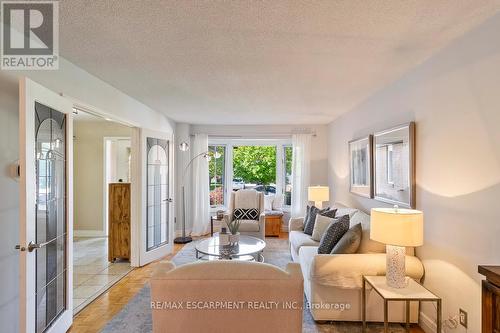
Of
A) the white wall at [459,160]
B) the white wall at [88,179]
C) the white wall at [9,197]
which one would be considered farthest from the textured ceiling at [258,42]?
the white wall at [88,179]

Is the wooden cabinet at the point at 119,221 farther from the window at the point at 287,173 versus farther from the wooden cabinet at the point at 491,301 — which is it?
the wooden cabinet at the point at 491,301

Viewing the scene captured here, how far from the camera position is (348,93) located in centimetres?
363

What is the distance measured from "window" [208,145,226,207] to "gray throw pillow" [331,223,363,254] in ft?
13.7

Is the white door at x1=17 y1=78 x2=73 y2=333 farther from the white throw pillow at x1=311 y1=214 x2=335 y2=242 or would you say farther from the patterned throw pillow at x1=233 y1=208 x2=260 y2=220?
the patterned throw pillow at x1=233 y1=208 x2=260 y2=220

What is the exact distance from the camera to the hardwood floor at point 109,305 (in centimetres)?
255

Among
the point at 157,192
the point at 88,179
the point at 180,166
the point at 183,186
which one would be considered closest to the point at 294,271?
the point at 157,192

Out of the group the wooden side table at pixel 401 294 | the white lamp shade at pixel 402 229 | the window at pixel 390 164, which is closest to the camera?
the wooden side table at pixel 401 294

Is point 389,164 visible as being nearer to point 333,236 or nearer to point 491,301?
point 333,236

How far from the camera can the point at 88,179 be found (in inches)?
236

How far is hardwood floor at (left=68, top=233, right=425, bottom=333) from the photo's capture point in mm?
2551

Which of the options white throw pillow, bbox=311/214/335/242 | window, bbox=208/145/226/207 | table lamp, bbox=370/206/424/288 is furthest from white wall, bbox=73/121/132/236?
table lamp, bbox=370/206/424/288

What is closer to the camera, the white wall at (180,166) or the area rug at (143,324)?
the area rug at (143,324)

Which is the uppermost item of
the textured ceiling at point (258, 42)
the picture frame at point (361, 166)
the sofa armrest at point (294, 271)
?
the textured ceiling at point (258, 42)

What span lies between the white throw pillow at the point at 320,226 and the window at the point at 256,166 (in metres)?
2.88
